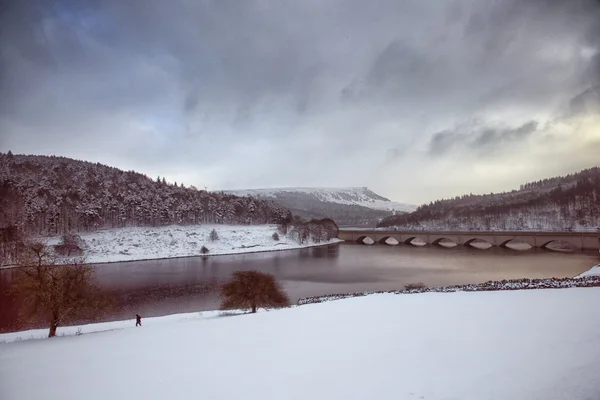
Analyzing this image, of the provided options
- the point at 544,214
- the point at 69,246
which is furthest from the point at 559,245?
the point at 69,246

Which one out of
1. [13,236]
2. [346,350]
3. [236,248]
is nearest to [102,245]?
[13,236]

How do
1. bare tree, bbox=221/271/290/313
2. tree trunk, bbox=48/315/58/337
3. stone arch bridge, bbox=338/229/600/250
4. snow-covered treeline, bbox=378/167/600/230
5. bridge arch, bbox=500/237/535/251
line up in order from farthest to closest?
snow-covered treeline, bbox=378/167/600/230, bridge arch, bbox=500/237/535/251, stone arch bridge, bbox=338/229/600/250, bare tree, bbox=221/271/290/313, tree trunk, bbox=48/315/58/337

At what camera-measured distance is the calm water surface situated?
33875mm

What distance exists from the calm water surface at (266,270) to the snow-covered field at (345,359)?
1800 centimetres

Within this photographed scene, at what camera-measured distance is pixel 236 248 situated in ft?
284

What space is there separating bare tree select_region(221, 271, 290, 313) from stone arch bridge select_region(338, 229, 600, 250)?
85254 mm

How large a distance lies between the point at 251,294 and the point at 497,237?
89358mm

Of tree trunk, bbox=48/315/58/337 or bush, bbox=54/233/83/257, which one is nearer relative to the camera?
tree trunk, bbox=48/315/58/337

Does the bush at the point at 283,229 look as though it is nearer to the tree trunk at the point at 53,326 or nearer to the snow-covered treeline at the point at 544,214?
the tree trunk at the point at 53,326

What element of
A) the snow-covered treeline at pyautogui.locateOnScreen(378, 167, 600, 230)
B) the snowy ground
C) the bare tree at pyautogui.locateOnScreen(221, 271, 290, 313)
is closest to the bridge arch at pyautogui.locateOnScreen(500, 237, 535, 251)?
the snow-covered treeline at pyautogui.locateOnScreen(378, 167, 600, 230)

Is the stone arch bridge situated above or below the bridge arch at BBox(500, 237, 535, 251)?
above

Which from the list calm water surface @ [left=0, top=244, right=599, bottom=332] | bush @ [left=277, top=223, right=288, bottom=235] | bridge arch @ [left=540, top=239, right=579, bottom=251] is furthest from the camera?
bush @ [left=277, top=223, right=288, bottom=235]

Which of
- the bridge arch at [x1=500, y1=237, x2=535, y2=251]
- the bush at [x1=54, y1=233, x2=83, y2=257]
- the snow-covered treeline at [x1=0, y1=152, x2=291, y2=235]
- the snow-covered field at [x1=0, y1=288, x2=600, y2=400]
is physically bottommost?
the bridge arch at [x1=500, y1=237, x2=535, y2=251]

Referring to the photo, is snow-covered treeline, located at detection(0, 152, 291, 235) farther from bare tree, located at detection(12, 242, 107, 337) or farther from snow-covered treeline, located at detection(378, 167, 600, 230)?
snow-covered treeline, located at detection(378, 167, 600, 230)
